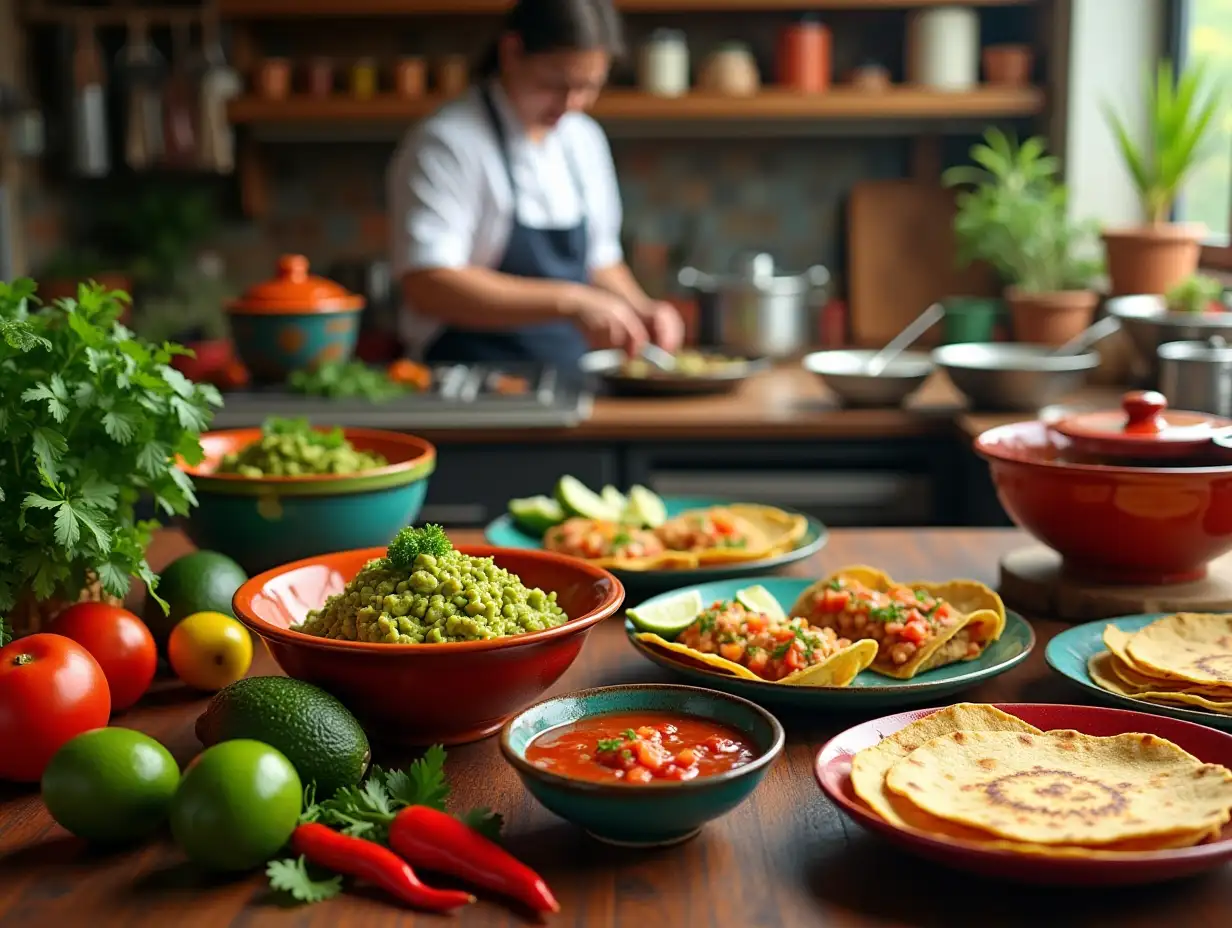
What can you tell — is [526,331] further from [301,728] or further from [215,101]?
[301,728]

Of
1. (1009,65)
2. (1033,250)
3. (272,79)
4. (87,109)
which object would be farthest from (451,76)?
(1033,250)

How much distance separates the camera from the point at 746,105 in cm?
429

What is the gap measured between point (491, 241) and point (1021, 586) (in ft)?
7.93

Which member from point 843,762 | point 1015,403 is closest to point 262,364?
point 1015,403

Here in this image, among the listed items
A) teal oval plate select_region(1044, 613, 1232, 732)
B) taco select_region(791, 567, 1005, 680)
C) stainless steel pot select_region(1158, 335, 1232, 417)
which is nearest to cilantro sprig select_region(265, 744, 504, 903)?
taco select_region(791, 567, 1005, 680)

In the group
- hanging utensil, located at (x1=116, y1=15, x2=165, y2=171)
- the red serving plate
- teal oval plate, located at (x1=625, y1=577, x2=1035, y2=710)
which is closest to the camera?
the red serving plate

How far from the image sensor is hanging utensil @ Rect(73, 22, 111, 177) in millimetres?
4492

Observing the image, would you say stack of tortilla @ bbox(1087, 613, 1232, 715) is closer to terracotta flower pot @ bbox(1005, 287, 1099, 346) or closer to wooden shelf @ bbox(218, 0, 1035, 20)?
terracotta flower pot @ bbox(1005, 287, 1099, 346)

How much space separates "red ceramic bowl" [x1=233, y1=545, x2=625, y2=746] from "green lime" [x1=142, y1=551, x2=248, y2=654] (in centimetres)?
17

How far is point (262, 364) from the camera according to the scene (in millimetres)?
3320

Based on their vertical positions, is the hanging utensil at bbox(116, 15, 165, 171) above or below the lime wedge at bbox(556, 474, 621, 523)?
above

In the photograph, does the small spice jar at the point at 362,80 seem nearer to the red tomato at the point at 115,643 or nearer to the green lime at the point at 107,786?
the red tomato at the point at 115,643

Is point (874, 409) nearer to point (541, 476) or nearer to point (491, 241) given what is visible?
point (541, 476)

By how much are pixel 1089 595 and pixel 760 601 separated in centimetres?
38
